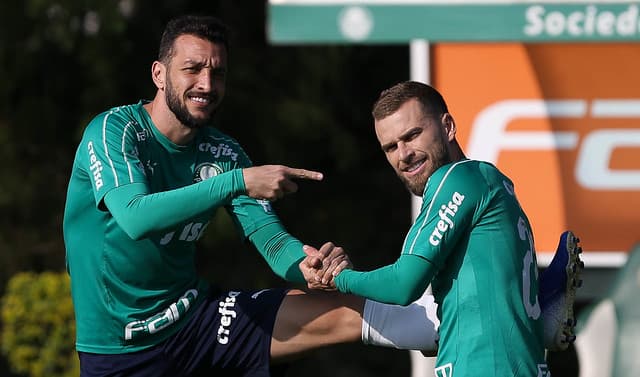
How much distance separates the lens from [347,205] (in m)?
10.7

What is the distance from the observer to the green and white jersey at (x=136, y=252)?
482 centimetres

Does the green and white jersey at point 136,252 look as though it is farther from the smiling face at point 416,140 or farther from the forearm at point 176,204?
the smiling face at point 416,140

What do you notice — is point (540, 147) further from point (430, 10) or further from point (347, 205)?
point (347, 205)

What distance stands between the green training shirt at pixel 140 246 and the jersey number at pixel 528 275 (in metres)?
1.01

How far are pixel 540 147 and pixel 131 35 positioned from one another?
145 inches

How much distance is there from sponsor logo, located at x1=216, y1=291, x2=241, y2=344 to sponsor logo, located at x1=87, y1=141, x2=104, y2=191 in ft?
2.26

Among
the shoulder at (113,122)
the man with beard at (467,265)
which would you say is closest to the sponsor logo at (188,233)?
the shoulder at (113,122)

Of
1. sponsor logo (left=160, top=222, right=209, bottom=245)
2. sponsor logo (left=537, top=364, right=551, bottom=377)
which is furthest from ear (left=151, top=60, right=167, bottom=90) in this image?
sponsor logo (left=537, top=364, right=551, bottom=377)

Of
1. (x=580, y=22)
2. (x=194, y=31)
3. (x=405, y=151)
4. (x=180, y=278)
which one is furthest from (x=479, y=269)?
(x=580, y=22)

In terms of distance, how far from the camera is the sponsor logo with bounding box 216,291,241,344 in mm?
4902

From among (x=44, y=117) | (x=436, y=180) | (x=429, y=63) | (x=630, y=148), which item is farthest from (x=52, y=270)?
(x=436, y=180)

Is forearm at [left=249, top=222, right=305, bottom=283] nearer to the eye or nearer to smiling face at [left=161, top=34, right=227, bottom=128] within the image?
smiling face at [left=161, top=34, right=227, bottom=128]

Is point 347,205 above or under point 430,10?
under

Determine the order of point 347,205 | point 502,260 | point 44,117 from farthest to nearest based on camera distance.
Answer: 1. point 347,205
2. point 44,117
3. point 502,260
